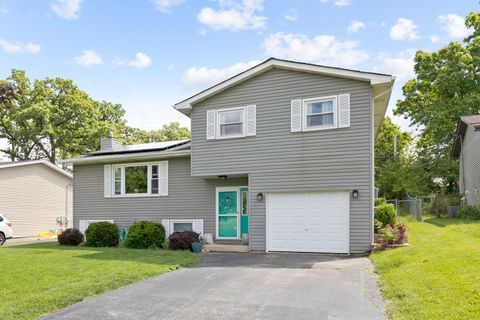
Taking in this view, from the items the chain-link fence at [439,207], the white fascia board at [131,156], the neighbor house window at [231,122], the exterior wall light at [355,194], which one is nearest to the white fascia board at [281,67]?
the neighbor house window at [231,122]

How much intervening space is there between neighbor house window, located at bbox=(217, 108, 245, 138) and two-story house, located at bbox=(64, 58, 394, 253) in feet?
0.12

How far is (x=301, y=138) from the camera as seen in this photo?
1235 centimetres

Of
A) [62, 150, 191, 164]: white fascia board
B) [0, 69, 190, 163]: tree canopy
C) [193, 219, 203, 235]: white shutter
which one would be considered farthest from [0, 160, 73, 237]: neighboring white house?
[193, 219, 203, 235]: white shutter

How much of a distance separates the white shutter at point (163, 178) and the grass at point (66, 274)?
3545mm

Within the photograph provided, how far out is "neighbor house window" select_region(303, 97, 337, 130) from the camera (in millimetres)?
12086

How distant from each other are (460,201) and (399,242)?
14840 mm

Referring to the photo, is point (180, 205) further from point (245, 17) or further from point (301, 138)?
point (245, 17)

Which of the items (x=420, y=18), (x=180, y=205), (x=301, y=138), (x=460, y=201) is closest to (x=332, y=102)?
(x=301, y=138)

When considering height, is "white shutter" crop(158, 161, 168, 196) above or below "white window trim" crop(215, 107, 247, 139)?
below

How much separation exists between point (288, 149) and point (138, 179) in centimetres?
708

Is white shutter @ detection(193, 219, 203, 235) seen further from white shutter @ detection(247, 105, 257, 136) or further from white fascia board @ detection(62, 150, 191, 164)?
white shutter @ detection(247, 105, 257, 136)

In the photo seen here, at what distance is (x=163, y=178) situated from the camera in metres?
15.5

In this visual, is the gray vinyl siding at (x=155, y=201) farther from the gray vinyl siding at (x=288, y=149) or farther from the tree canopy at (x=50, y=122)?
the tree canopy at (x=50, y=122)

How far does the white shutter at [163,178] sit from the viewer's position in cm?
1546
